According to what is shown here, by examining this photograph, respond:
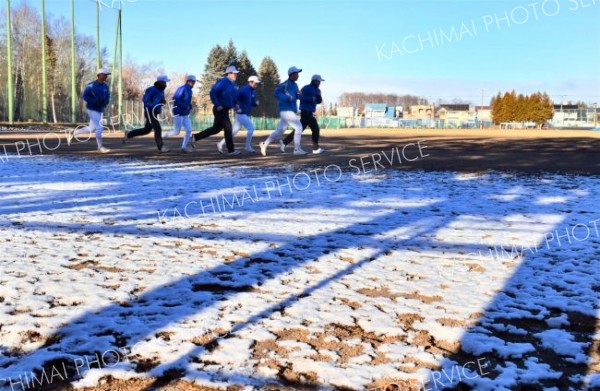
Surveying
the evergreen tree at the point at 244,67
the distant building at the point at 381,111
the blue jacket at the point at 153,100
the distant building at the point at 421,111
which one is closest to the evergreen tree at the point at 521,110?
the distant building at the point at 381,111

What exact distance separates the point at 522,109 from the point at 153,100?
362ft

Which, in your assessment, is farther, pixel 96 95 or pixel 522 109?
pixel 522 109

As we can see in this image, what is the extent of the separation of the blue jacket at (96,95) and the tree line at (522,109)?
109794 millimetres

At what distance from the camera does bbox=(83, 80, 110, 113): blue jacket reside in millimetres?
13211

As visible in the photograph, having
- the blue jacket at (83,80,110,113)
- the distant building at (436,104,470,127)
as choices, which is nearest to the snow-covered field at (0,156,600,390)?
the blue jacket at (83,80,110,113)

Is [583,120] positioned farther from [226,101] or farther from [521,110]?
[226,101]

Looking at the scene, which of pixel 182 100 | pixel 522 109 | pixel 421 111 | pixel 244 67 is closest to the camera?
pixel 182 100

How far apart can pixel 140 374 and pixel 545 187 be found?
24.9ft

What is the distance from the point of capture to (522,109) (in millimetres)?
112125

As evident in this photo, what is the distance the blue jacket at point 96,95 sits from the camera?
43.3ft

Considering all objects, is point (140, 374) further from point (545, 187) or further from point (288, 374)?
point (545, 187)

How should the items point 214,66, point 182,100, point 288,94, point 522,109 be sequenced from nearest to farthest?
point 288,94, point 182,100, point 214,66, point 522,109

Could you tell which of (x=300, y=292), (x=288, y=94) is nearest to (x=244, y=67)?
(x=288, y=94)

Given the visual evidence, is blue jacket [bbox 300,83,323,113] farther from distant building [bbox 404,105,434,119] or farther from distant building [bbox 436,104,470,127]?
distant building [bbox 404,105,434,119]
